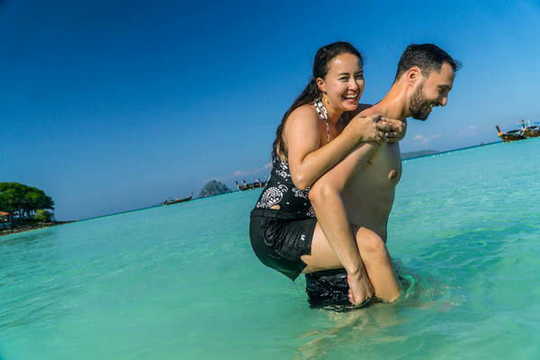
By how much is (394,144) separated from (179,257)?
4499 mm

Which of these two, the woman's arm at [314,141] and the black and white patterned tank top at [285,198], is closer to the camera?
the woman's arm at [314,141]

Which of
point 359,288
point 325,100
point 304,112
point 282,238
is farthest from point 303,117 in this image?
point 359,288

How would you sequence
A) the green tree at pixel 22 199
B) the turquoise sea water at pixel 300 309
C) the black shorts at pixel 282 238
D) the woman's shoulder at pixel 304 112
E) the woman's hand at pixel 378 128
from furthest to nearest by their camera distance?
the green tree at pixel 22 199
the black shorts at pixel 282 238
the woman's shoulder at pixel 304 112
the woman's hand at pixel 378 128
the turquoise sea water at pixel 300 309

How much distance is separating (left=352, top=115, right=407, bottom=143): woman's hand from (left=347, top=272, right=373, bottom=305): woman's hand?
740 millimetres

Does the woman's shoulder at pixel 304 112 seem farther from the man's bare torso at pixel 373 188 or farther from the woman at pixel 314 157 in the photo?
the man's bare torso at pixel 373 188

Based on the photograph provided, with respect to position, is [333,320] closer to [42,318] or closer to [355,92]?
[355,92]

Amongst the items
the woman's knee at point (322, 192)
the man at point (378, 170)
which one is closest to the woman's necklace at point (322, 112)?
the man at point (378, 170)

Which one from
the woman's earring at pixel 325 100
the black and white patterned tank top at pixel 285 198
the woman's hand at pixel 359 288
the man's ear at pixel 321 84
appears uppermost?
the man's ear at pixel 321 84

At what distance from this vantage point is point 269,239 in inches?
89.7

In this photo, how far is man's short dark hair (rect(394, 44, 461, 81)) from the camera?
1.96 m

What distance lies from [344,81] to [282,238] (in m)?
1.01

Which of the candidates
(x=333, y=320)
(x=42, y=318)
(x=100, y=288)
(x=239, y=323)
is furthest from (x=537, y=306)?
(x=100, y=288)

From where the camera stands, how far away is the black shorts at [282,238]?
2.20 meters

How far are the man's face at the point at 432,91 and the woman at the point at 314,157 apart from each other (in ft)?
0.74
